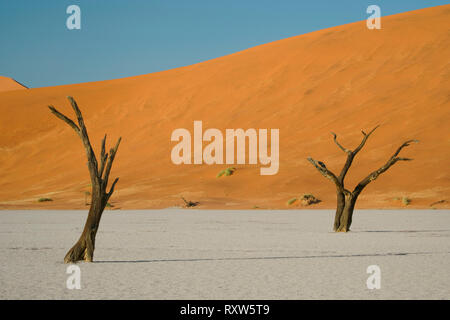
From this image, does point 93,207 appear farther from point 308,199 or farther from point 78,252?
point 308,199

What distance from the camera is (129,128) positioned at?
68.2 m

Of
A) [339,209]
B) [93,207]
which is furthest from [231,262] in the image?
[339,209]

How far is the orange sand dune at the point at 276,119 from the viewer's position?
42.6 m

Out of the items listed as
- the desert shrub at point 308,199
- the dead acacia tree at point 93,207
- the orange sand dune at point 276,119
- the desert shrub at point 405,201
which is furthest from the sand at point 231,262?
the orange sand dune at point 276,119

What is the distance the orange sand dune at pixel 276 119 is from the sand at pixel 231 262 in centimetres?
1736

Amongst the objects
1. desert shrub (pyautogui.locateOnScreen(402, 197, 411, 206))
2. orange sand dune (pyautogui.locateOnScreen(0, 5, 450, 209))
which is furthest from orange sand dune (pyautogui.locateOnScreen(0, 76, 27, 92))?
desert shrub (pyautogui.locateOnScreen(402, 197, 411, 206))

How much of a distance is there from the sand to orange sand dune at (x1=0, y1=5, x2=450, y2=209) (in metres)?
17.4

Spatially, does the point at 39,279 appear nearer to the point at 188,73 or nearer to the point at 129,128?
the point at 129,128

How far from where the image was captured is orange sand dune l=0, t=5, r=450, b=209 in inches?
1676

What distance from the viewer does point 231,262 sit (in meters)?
13.3

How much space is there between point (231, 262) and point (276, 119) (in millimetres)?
43765

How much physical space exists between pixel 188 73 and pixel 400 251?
64351mm

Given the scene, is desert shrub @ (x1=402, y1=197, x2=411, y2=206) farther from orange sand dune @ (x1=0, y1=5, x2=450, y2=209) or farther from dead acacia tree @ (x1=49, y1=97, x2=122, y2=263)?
dead acacia tree @ (x1=49, y1=97, x2=122, y2=263)

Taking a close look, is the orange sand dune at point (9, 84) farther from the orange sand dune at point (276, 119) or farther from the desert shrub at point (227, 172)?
the desert shrub at point (227, 172)
